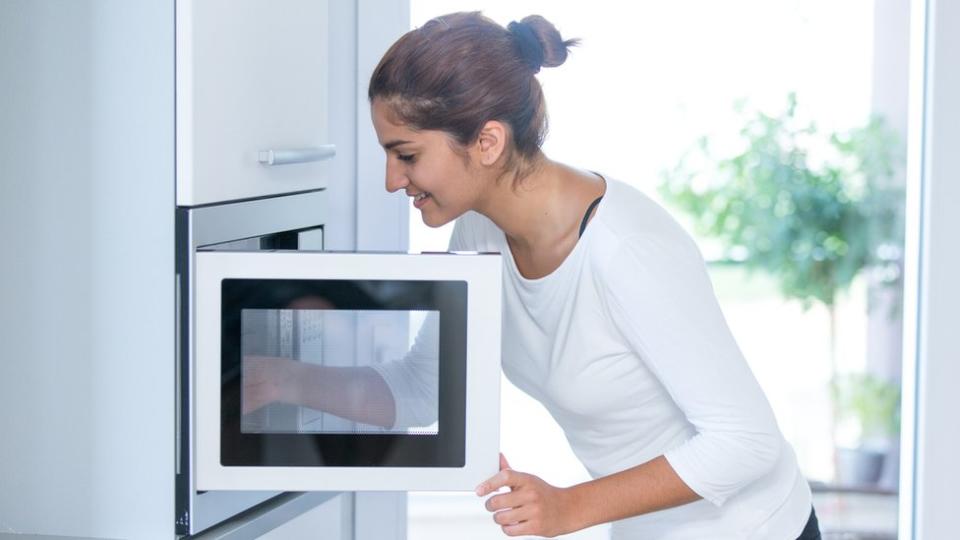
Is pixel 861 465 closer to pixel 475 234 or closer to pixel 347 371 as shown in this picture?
pixel 475 234

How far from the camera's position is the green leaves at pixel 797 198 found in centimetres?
188

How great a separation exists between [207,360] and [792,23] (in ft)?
3.83

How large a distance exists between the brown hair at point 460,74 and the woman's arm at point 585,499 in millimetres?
355

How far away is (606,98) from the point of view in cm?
184

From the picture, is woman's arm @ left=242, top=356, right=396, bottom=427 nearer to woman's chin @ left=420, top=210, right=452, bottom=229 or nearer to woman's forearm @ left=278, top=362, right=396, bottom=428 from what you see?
woman's forearm @ left=278, top=362, right=396, bottom=428

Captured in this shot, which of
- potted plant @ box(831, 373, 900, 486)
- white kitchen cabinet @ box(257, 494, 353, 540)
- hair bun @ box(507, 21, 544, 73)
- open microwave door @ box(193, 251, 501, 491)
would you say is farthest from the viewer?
potted plant @ box(831, 373, 900, 486)

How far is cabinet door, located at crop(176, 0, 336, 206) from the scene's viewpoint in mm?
1134

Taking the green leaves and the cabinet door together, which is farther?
the green leaves

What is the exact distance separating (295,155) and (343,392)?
1.07 ft

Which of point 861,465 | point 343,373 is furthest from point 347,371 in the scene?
point 861,465

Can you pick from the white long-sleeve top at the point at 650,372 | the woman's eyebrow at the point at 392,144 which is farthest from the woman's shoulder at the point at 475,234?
the woman's eyebrow at the point at 392,144

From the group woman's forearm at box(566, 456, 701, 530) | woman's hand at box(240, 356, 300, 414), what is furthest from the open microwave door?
woman's forearm at box(566, 456, 701, 530)

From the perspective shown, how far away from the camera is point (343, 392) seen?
45.4 inches

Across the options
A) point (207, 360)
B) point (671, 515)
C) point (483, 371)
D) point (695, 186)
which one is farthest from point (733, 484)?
point (695, 186)
